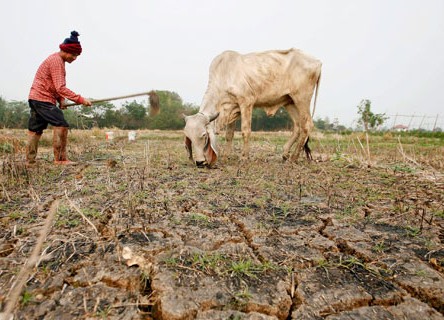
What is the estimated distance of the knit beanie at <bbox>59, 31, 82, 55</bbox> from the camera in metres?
3.99

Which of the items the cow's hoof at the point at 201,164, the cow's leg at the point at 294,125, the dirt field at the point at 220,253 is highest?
the cow's leg at the point at 294,125

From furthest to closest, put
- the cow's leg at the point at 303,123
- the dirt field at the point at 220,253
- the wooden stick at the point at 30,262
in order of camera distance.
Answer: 1. the cow's leg at the point at 303,123
2. the dirt field at the point at 220,253
3. the wooden stick at the point at 30,262

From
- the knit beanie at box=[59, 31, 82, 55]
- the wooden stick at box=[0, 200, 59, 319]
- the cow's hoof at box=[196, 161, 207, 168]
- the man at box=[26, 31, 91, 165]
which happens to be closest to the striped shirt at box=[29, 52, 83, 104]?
the man at box=[26, 31, 91, 165]

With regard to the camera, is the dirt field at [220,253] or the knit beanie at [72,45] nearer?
the dirt field at [220,253]

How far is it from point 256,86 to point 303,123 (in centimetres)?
119

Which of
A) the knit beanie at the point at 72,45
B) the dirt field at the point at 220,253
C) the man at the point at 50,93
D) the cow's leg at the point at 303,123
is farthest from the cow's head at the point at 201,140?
the knit beanie at the point at 72,45

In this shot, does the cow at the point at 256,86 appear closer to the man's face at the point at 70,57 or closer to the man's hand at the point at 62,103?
the man's face at the point at 70,57

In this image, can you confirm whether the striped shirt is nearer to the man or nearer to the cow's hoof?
the man

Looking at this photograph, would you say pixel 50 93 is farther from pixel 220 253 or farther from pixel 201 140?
pixel 220 253

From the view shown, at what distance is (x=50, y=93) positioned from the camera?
4.09m

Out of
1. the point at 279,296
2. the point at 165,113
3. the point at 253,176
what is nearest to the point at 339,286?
the point at 279,296

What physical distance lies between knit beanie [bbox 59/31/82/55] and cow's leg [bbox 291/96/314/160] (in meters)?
3.86

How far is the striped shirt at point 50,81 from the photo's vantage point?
3.95 meters

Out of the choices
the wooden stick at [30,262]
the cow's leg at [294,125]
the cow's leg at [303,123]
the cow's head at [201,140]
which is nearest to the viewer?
the wooden stick at [30,262]
